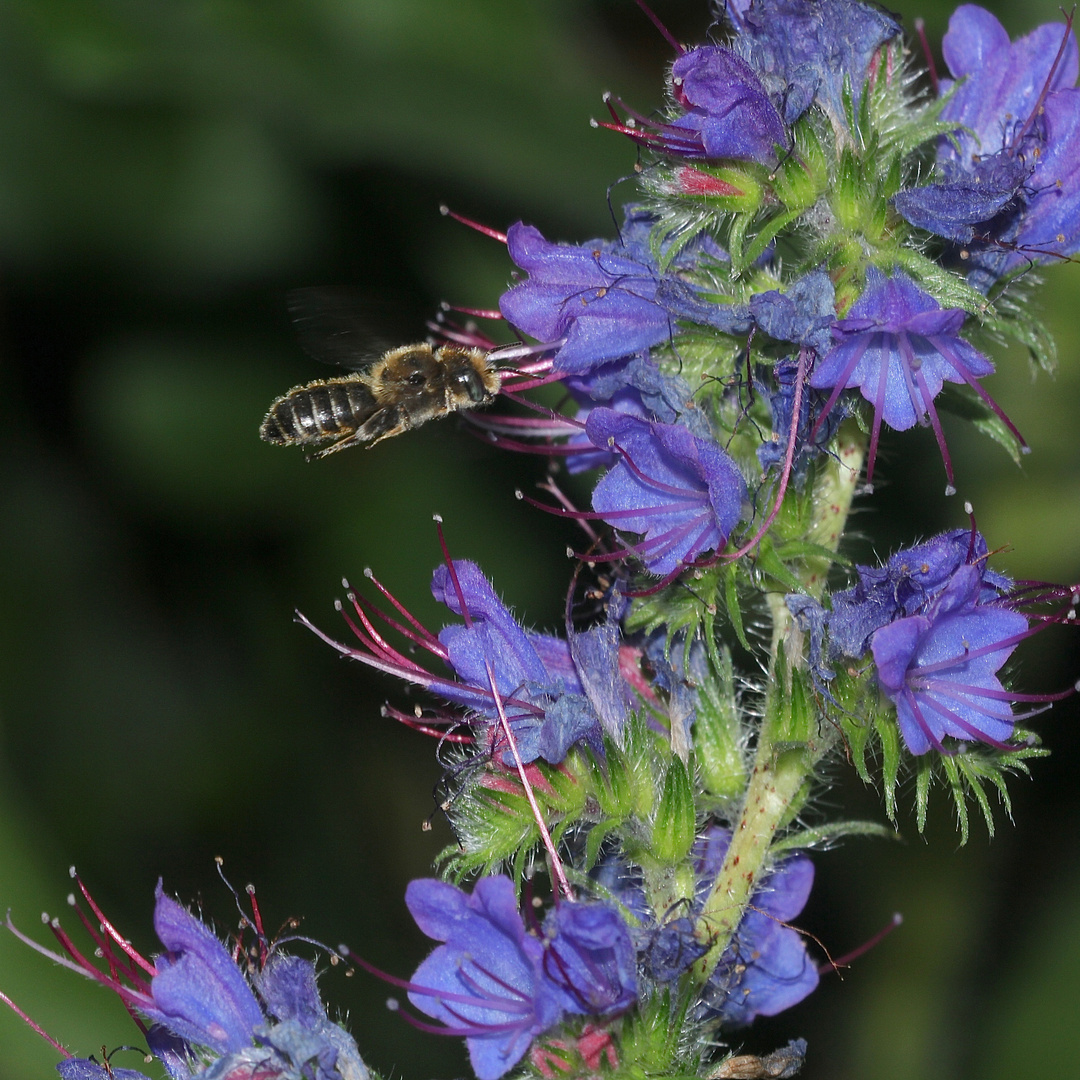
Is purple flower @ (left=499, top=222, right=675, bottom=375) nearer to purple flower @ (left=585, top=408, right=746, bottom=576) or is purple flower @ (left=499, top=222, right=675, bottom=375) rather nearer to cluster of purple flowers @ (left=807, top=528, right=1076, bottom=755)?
purple flower @ (left=585, top=408, right=746, bottom=576)

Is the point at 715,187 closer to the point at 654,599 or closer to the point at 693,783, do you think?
the point at 654,599

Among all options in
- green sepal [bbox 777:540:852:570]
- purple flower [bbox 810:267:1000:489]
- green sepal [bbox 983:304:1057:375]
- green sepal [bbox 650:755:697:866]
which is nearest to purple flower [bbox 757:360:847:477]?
purple flower [bbox 810:267:1000:489]

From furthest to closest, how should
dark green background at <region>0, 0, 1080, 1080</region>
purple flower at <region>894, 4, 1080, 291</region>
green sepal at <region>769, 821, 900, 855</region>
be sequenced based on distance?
dark green background at <region>0, 0, 1080, 1080</region>
green sepal at <region>769, 821, 900, 855</region>
purple flower at <region>894, 4, 1080, 291</region>

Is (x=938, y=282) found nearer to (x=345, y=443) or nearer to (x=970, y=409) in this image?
(x=970, y=409)

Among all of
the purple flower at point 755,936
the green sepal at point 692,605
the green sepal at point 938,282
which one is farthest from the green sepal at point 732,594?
the green sepal at point 938,282

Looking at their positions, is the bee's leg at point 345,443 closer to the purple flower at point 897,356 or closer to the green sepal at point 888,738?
the purple flower at point 897,356

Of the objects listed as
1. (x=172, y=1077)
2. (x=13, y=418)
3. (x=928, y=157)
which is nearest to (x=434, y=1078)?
(x=172, y=1077)
